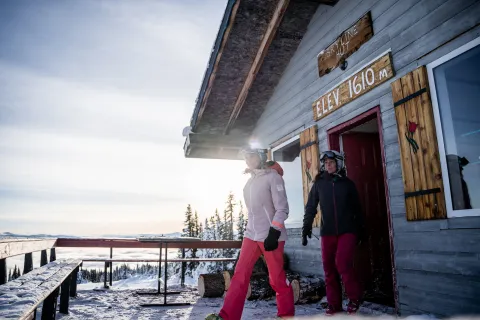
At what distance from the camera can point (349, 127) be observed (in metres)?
5.19

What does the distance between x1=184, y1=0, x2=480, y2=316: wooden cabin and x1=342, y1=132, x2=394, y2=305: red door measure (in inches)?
0.7

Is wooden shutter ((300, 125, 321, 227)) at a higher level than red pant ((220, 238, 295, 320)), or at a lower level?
higher

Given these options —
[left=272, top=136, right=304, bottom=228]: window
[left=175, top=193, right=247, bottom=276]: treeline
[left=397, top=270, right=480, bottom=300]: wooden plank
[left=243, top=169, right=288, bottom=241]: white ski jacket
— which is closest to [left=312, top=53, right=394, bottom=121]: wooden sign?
[left=272, top=136, right=304, bottom=228]: window

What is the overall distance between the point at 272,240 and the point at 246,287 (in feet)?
1.71

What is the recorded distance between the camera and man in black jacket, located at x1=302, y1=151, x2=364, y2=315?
386cm

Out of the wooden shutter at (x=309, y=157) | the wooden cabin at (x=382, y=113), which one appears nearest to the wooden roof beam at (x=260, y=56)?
the wooden cabin at (x=382, y=113)

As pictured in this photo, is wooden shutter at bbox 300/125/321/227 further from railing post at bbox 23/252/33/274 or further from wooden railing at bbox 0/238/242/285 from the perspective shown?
railing post at bbox 23/252/33/274

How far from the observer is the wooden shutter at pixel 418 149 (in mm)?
3455

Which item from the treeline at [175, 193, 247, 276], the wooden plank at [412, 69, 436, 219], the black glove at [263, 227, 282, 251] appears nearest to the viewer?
the black glove at [263, 227, 282, 251]

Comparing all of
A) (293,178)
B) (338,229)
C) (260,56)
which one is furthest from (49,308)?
(260,56)

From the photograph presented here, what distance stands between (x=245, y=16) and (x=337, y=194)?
146 inches

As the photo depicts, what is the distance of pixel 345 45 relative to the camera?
17.2 ft

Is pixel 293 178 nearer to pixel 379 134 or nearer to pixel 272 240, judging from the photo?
pixel 379 134

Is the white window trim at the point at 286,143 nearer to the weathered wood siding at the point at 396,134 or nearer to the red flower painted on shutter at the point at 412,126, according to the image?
the weathered wood siding at the point at 396,134
